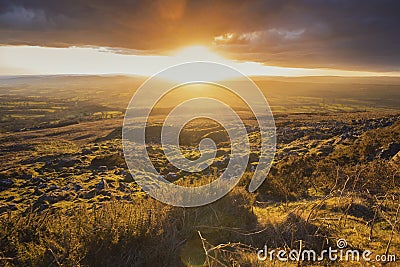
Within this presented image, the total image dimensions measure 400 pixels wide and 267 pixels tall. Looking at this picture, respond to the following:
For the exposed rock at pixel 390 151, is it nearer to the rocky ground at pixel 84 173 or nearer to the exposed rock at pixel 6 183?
the rocky ground at pixel 84 173

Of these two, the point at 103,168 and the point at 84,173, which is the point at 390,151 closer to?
the point at 103,168

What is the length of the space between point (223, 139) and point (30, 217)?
90.5 feet

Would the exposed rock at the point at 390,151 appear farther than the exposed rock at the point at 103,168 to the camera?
No

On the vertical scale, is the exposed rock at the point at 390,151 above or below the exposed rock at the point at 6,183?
above

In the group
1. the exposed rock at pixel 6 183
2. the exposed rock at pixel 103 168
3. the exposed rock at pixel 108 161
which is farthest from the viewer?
the exposed rock at pixel 108 161

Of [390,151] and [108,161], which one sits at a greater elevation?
[390,151]

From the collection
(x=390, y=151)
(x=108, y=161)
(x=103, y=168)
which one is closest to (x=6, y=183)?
(x=103, y=168)

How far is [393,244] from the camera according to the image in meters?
4.20

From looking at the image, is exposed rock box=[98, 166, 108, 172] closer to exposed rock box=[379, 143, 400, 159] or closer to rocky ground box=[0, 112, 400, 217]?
rocky ground box=[0, 112, 400, 217]

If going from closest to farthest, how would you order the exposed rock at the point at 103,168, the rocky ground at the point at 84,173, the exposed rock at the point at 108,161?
the rocky ground at the point at 84,173 → the exposed rock at the point at 103,168 → the exposed rock at the point at 108,161

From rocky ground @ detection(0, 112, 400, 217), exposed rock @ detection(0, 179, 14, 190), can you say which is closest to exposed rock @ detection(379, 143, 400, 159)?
rocky ground @ detection(0, 112, 400, 217)

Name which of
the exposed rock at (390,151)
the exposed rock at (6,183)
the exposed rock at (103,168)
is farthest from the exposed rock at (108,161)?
the exposed rock at (390,151)

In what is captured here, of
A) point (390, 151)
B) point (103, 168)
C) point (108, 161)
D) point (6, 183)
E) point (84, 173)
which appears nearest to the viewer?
point (390, 151)

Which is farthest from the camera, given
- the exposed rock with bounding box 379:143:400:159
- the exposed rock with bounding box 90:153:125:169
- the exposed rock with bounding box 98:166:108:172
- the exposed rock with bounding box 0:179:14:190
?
the exposed rock with bounding box 90:153:125:169
